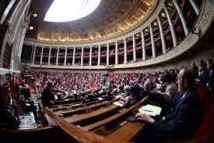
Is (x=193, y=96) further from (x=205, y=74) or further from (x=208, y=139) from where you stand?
(x=205, y=74)


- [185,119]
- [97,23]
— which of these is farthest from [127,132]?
[97,23]

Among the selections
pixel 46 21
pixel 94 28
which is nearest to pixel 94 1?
pixel 94 28

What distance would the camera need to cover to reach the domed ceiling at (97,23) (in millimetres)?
23953

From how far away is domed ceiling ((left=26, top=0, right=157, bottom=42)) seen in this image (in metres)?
24.0

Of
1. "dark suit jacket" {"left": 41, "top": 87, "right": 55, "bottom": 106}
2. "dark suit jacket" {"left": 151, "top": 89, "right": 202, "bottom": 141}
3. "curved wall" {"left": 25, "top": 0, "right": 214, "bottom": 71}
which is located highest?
"curved wall" {"left": 25, "top": 0, "right": 214, "bottom": 71}

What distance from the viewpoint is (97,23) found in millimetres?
33594

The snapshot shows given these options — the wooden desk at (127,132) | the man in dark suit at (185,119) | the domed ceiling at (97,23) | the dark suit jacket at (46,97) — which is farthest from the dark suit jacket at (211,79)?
the domed ceiling at (97,23)

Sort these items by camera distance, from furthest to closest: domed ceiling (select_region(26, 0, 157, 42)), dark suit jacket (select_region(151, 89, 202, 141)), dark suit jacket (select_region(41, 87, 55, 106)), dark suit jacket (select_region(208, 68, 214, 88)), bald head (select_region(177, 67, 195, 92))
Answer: domed ceiling (select_region(26, 0, 157, 42)), dark suit jacket (select_region(41, 87, 55, 106)), dark suit jacket (select_region(208, 68, 214, 88)), bald head (select_region(177, 67, 195, 92)), dark suit jacket (select_region(151, 89, 202, 141))

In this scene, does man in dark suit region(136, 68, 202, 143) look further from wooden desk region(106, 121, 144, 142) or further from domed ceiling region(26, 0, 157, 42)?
domed ceiling region(26, 0, 157, 42)

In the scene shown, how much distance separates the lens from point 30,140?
215cm

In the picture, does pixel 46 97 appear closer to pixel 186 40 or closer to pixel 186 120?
pixel 186 120

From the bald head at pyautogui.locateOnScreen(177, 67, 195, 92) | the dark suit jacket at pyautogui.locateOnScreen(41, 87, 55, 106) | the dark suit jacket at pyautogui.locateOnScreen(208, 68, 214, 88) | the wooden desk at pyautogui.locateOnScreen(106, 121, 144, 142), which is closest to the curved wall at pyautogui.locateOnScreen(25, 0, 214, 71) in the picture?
the dark suit jacket at pyautogui.locateOnScreen(208, 68, 214, 88)

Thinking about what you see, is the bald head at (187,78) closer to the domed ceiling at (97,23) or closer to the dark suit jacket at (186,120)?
the dark suit jacket at (186,120)

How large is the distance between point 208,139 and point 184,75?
1.16 metres
